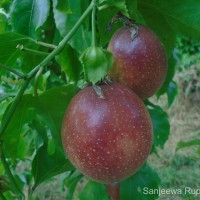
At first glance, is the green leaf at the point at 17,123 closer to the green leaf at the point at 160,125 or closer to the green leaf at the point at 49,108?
the green leaf at the point at 49,108

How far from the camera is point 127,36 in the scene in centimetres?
78

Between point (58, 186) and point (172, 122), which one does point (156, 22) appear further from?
point (172, 122)

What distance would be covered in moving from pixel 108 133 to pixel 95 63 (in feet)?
0.35

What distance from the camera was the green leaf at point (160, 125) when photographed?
1518mm

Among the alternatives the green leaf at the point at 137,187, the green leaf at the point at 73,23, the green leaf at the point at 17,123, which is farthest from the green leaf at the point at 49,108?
the green leaf at the point at 137,187

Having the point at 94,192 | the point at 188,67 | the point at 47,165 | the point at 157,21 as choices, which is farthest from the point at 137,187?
the point at 188,67

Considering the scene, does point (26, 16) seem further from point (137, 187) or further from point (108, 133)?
point (137, 187)

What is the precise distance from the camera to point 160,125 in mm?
1529

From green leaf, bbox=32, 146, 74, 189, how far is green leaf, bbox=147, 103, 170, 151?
46 centimetres

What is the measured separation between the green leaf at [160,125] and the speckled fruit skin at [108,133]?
83 centimetres

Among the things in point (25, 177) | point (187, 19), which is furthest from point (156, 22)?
point (25, 177)

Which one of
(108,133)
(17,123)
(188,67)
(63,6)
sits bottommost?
(188,67)

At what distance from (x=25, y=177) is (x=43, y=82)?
27.3 inches

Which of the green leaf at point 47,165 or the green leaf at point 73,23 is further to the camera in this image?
the green leaf at point 47,165
